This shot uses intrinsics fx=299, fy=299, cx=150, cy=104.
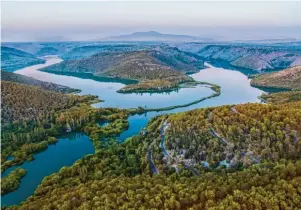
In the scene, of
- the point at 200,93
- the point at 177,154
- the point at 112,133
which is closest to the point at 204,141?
the point at 177,154

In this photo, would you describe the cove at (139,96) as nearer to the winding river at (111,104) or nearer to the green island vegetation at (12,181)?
the winding river at (111,104)

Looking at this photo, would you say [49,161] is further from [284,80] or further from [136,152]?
[284,80]

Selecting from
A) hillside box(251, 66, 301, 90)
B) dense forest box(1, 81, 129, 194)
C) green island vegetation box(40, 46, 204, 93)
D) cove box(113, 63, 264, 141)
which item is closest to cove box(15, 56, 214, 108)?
cove box(113, 63, 264, 141)

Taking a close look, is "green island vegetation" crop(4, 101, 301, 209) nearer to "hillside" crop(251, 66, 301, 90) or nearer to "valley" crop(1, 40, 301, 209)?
"valley" crop(1, 40, 301, 209)

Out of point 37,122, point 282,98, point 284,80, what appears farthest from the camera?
point 284,80

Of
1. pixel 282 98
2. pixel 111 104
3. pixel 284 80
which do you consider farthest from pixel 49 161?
pixel 284 80
